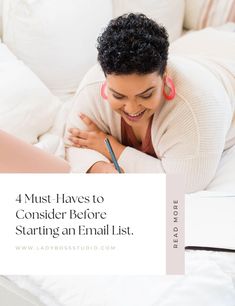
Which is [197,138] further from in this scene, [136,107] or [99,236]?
[99,236]

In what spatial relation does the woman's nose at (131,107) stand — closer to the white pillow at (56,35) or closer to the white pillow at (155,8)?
the white pillow at (56,35)

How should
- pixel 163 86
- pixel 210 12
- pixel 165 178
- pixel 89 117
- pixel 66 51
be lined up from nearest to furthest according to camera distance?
pixel 165 178, pixel 163 86, pixel 89 117, pixel 66 51, pixel 210 12

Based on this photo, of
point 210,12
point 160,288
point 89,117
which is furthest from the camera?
point 210,12

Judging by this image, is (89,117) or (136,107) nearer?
(136,107)

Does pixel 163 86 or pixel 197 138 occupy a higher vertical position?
pixel 163 86

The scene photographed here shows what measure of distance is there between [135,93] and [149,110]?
10cm

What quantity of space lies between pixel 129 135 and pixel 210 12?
62 cm

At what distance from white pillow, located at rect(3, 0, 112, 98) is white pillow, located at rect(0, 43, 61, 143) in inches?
2.8

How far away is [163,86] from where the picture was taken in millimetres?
967

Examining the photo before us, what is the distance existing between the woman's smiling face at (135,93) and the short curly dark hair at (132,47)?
0.02 m

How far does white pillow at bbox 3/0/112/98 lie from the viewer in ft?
4.11

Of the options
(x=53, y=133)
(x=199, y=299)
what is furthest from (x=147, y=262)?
(x=53, y=133)

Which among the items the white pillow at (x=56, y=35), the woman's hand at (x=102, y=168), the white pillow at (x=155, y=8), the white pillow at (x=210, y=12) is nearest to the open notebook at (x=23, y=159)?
the woman's hand at (x=102, y=168)

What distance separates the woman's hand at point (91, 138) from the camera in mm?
1118
